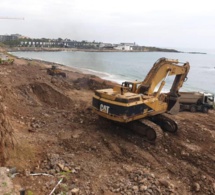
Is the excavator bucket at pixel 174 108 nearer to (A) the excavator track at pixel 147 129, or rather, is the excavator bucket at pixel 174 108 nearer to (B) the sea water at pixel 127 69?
(A) the excavator track at pixel 147 129

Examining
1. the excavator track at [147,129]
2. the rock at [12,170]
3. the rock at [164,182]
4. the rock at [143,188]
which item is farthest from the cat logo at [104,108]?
the rock at [12,170]

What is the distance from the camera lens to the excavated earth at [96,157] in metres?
7.73

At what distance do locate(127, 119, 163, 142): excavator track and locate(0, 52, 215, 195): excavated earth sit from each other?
24 centimetres

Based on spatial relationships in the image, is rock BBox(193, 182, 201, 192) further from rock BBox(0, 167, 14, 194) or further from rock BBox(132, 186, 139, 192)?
rock BBox(0, 167, 14, 194)

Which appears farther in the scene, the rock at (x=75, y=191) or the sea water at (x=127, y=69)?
the sea water at (x=127, y=69)

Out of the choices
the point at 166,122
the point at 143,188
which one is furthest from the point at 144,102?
the point at 143,188

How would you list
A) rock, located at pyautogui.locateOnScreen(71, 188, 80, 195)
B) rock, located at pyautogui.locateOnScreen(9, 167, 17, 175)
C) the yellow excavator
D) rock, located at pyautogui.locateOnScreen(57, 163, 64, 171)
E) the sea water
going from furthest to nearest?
the sea water, the yellow excavator, rock, located at pyautogui.locateOnScreen(57, 163, 64, 171), rock, located at pyautogui.locateOnScreen(9, 167, 17, 175), rock, located at pyautogui.locateOnScreen(71, 188, 80, 195)

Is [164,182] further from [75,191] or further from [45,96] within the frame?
[45,96]

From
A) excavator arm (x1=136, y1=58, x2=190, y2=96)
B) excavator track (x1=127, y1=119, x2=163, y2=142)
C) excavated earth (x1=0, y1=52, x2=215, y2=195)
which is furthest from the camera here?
excavator arm (x1=136, y1=58, x2=190, y2=96)

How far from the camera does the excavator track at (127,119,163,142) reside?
35.6ft

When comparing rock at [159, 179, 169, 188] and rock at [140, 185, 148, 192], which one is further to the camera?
rock at [159, 179, 169, 188]

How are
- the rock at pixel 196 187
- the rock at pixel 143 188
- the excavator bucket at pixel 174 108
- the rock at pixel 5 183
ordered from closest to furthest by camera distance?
1. the rock at pixel 5 183
2. the rock at pixel 143 188
3. the rock at pixel 196 187
4. the excavator bucket at pixel 174 108

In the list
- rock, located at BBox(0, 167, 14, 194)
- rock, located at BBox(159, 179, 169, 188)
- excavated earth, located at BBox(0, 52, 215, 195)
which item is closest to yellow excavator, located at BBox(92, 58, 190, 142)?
excavated earth, located at BBox(0, 52, 215, 195)

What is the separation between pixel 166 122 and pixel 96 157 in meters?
4.21
